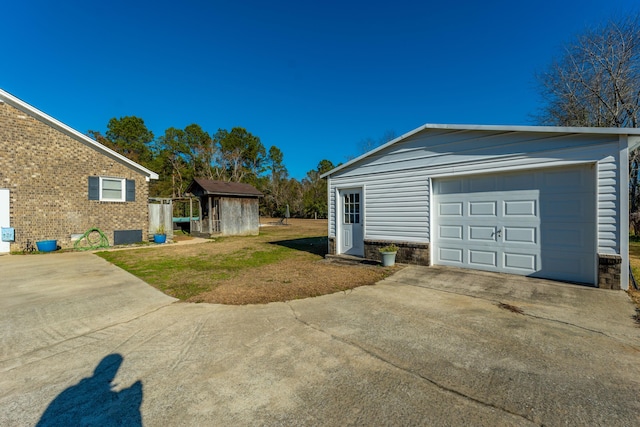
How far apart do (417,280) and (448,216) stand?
205 cm

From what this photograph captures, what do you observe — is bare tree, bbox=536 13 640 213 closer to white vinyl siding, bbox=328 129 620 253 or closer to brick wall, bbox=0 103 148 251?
white vinyl siding, bbox=328 129 620 253

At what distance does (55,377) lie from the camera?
102 inches

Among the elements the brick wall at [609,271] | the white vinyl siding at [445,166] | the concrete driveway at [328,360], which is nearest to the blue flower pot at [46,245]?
the concrete driveway at [328,360]

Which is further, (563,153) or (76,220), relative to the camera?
(76,220)

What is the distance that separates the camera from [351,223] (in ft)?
29.4

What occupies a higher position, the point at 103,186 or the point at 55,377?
the point at 103,186

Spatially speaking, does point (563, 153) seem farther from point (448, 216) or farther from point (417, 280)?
point (417, 280)

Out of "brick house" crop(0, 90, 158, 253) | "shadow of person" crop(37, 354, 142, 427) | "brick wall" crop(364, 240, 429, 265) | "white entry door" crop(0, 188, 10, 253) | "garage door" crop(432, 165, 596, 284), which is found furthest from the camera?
"brick house" crop(0, 90, 158, 253)

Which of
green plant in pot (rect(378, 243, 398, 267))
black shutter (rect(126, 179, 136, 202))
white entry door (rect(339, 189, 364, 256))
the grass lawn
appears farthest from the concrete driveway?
black shutter (rect(126, 179, 136, 202))

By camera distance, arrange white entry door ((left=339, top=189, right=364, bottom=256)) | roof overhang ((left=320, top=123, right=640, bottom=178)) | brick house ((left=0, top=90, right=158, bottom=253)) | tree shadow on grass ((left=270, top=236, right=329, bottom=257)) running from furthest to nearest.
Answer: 1. tree shadow on grass ((left=270, top=236, right=329, bottom=257))
2. brick house ((left=0, top=90, right=158, bottom=253))
3. white entry door ((left=339, top=189, right=364, bottom=256))
4. roof overhang ((left=320, top=123, right=640, bottom=178))

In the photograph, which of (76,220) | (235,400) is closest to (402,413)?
(235,400)

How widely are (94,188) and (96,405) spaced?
13.1 meters

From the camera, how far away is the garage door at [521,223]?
5.32 meters

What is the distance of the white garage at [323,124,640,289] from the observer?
16.3 feet
